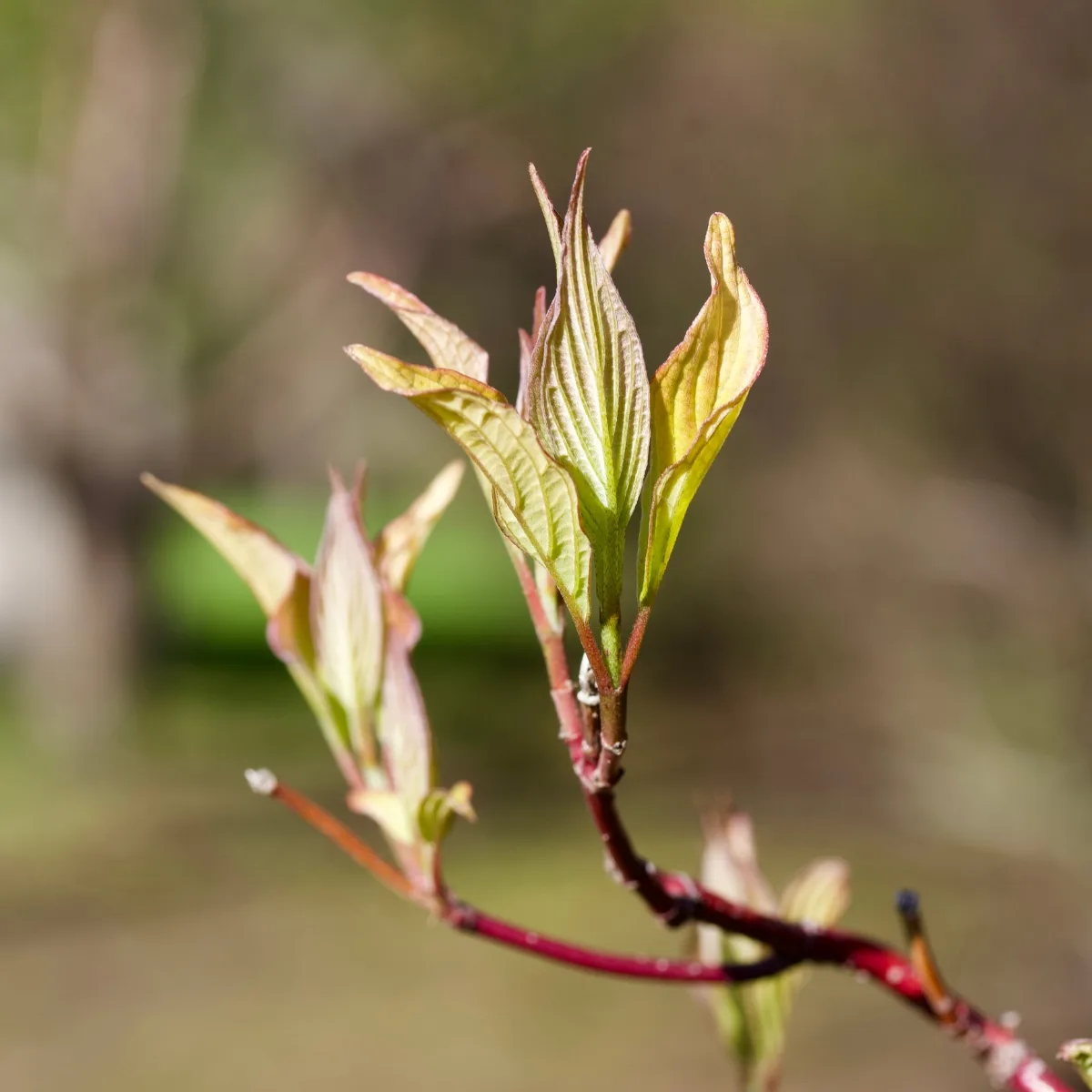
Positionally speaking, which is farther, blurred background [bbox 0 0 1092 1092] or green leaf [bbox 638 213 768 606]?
blurred background [bbox 0 0 1092 1092]

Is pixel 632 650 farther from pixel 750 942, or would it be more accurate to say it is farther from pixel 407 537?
pixel 750 942

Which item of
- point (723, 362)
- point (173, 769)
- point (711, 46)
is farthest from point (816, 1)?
Result: point (173, 769)

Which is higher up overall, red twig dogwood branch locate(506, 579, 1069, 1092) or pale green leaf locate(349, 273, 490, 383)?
pale green leaf locate(349, 273, 490, 383)

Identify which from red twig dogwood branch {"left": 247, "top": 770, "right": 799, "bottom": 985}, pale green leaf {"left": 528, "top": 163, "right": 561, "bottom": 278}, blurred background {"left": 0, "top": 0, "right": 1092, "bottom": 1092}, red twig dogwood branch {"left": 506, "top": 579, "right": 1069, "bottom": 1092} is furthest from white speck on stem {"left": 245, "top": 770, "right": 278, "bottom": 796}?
blurred background {"left": 0, "top": 0, "right": 1092, "bottom": 1092}

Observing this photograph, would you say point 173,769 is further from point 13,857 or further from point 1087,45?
point 1087,45

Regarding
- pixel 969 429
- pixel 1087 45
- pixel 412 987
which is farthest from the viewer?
pixel 412 987

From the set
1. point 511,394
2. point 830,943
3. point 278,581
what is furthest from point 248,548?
point 511,394

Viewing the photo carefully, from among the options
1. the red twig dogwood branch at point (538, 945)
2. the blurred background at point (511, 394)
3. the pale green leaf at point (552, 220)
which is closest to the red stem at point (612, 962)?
the red twig dogwood branch at point (538, 945)

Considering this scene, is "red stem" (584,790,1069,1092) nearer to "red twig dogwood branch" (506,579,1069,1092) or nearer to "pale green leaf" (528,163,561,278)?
"red twig dogwood branch" (506,579,1069,1092)
